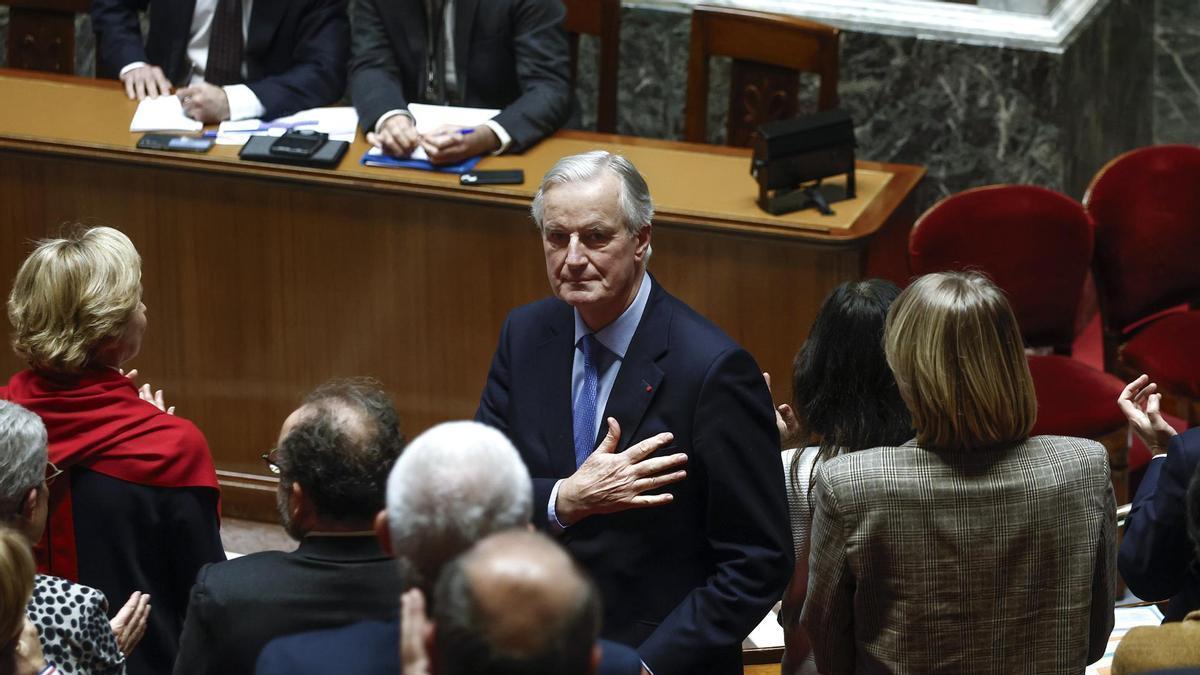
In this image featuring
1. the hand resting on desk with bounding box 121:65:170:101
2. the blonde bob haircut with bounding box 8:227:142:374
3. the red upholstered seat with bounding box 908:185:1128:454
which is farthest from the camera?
the hand resting on desk with bounding box 121:65:170:101

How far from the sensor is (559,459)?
102 inches

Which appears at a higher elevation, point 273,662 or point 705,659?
point 273,662

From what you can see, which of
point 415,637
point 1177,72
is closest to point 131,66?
point 415,637

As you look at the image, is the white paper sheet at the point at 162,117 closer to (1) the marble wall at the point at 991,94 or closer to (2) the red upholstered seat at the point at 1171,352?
(1) the marble wall at the point at 991,94

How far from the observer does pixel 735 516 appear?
7.93ft

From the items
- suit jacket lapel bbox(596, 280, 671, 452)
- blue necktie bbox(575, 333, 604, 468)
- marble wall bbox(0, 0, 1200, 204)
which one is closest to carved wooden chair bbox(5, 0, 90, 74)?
marble wall bbox(0, 0, 1200, 204)

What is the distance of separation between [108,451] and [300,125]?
2.00 metres

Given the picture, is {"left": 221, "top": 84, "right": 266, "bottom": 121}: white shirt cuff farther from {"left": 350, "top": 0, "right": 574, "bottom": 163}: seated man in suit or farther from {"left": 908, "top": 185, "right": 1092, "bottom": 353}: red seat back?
{"left": 908, "top": 185, "right": 1092, "bottom": 353}: red seat back

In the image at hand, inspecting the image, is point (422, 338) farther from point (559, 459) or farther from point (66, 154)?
point (559, 459)

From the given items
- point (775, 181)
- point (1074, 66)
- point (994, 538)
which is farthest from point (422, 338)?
point (1074, 66)

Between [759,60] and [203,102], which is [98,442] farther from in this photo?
[759,60]

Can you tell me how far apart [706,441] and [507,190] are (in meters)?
1.74

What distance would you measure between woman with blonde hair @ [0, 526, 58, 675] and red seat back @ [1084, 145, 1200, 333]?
128 inches

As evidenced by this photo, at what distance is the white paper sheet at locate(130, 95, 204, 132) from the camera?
4332mm
